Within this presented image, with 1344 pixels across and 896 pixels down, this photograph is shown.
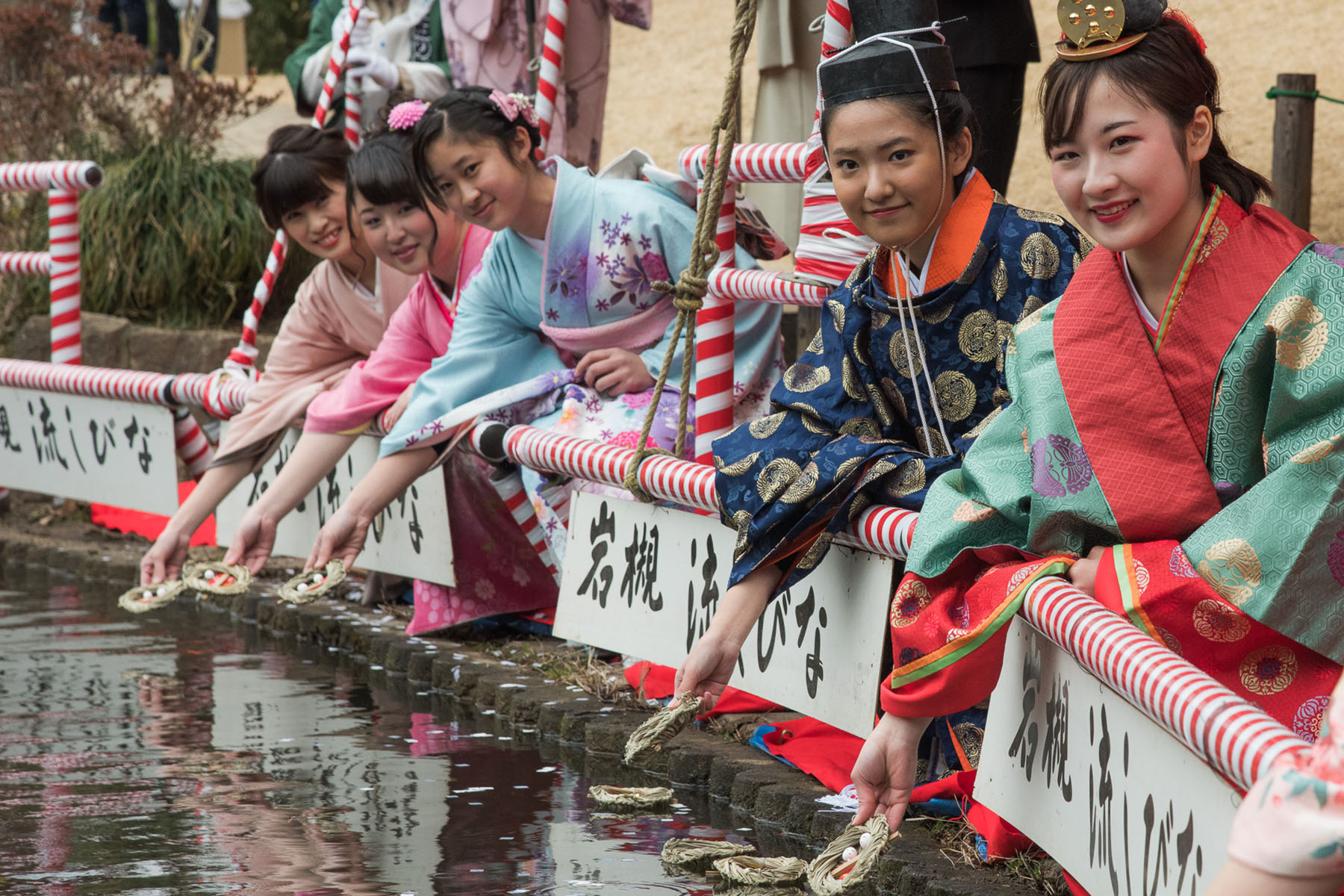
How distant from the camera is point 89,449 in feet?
19.0

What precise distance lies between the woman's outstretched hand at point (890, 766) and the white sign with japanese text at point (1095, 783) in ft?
0.46

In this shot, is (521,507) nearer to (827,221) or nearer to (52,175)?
(827,221)

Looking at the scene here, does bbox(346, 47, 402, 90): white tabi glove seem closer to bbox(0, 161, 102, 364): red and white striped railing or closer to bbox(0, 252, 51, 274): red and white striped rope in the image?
bbox(0, 161, 102, 364): red and white striped railing

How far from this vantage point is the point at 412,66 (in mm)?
5762

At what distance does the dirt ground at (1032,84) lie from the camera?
10.8 metres

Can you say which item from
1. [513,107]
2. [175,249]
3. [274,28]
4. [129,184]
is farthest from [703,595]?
[274,28]

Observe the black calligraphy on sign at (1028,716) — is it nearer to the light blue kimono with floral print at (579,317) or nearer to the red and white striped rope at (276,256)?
the light blue kimono with floral print at (579,317)

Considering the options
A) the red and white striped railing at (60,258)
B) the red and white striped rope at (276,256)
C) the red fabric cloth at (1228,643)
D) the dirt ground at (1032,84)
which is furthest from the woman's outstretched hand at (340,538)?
the dirt ground at (1032,84)

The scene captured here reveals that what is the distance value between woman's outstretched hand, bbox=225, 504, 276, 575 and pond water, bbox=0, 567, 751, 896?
1.03ft

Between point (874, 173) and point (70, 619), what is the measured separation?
3397mm

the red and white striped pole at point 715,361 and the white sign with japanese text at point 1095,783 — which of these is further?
the red and white striped pole at point 715,361

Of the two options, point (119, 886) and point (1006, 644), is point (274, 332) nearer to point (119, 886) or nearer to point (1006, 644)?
point (119, 886)

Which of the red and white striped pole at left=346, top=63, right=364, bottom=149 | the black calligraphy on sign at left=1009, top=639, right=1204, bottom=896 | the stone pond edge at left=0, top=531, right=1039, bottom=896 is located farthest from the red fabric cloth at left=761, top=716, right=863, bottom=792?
the red and white striped pole at left=346, top=63, right=364, bottom=149

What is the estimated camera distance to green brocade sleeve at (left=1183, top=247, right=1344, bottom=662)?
194 centimetres
